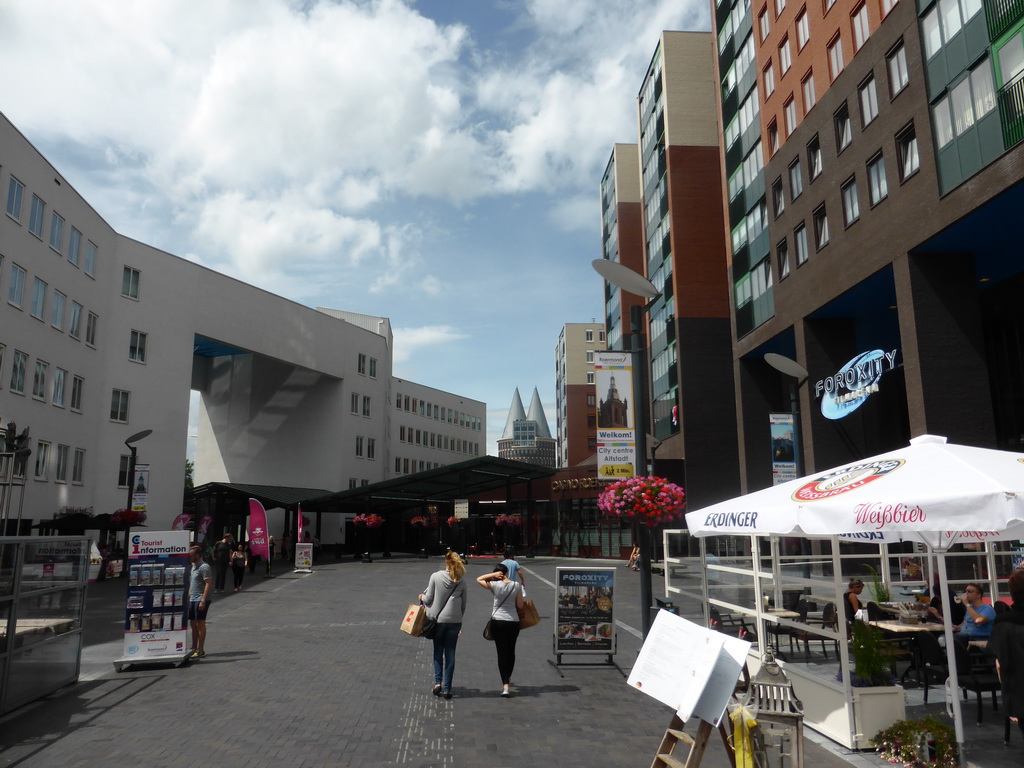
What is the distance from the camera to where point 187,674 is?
460 inches

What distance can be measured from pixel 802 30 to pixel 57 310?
3253cm

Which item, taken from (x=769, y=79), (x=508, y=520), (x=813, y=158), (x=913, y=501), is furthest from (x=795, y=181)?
(x=913, y=501)

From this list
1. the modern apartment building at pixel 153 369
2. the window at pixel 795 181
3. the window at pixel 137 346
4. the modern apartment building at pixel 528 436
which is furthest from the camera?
the modern apartment building at pixel 528 436

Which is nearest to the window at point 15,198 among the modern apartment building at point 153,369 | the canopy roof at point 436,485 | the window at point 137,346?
the modern apartment building at point 153,369

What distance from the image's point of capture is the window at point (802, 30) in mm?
29750

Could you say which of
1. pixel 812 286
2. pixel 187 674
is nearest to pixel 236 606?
pixel 187 674

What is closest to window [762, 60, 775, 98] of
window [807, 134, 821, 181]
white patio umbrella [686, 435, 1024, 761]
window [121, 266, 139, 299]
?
window [807, 134, 821, 181]

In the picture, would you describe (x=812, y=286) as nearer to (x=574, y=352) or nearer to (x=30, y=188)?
(x=30, y=188)

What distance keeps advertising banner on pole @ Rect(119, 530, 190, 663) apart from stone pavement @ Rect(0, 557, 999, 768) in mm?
389

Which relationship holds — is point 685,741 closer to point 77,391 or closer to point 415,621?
point 415,621

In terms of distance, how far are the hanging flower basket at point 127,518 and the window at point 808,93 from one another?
31584 millimetres

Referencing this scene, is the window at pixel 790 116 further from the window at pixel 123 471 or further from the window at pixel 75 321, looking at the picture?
the window at pixel 123 471

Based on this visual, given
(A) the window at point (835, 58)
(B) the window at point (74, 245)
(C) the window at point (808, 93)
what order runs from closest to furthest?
(A) the window at point (835, 58)
(C) the window at point (808, 93)
(B) the window at point (74, 245)

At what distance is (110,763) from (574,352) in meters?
96.1
